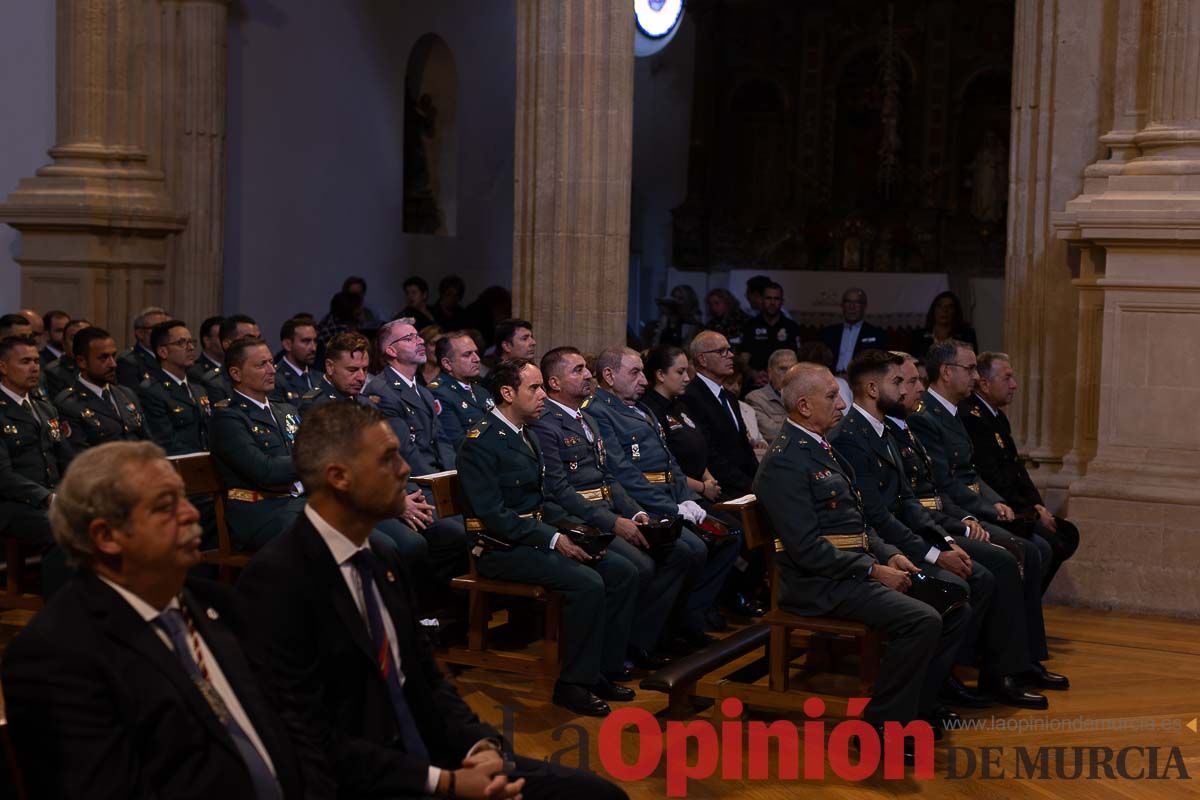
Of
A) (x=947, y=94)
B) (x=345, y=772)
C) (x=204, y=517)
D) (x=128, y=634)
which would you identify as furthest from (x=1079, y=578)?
(x=947, y=94)

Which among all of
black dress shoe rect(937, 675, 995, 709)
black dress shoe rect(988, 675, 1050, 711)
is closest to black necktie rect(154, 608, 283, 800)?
black dress shoe rect(937, 675, 995, 709)

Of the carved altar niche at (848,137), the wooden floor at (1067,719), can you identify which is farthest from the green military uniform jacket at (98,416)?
the carved altar niche at (848,137)

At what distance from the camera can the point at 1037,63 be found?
8195 millimetres

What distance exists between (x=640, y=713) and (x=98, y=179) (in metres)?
6.86

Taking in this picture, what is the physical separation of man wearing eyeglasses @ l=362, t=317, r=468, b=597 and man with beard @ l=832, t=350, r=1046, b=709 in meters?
1.69

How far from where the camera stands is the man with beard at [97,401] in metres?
6.80

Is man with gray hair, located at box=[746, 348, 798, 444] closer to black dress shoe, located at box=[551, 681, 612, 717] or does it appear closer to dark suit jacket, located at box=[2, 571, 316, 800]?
black dress shoe, located at box=[551, 681, 612, 717]

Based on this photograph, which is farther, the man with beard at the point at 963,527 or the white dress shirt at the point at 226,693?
the man with beard at the point at 963,527

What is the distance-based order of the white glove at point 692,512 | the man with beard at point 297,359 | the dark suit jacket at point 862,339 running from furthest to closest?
the dark suit jacket at point 862,339, the man with beard at point 297,359, the white glove at point 692,512

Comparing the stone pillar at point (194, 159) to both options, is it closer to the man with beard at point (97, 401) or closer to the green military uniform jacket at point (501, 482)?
the man with beard at point (97, 401)

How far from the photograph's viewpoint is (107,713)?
263 cm

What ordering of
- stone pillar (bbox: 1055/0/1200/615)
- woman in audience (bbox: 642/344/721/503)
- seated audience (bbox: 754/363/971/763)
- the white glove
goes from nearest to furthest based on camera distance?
seated audience (bbox: 754/363/971/763) → the white glove → woman in audience (bbox: 642/344/721/503) → stone pillar (bbox: 1055/0/1200/615)

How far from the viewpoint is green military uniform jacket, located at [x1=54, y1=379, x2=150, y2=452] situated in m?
6.79

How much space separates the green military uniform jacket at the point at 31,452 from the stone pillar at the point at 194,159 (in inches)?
188
